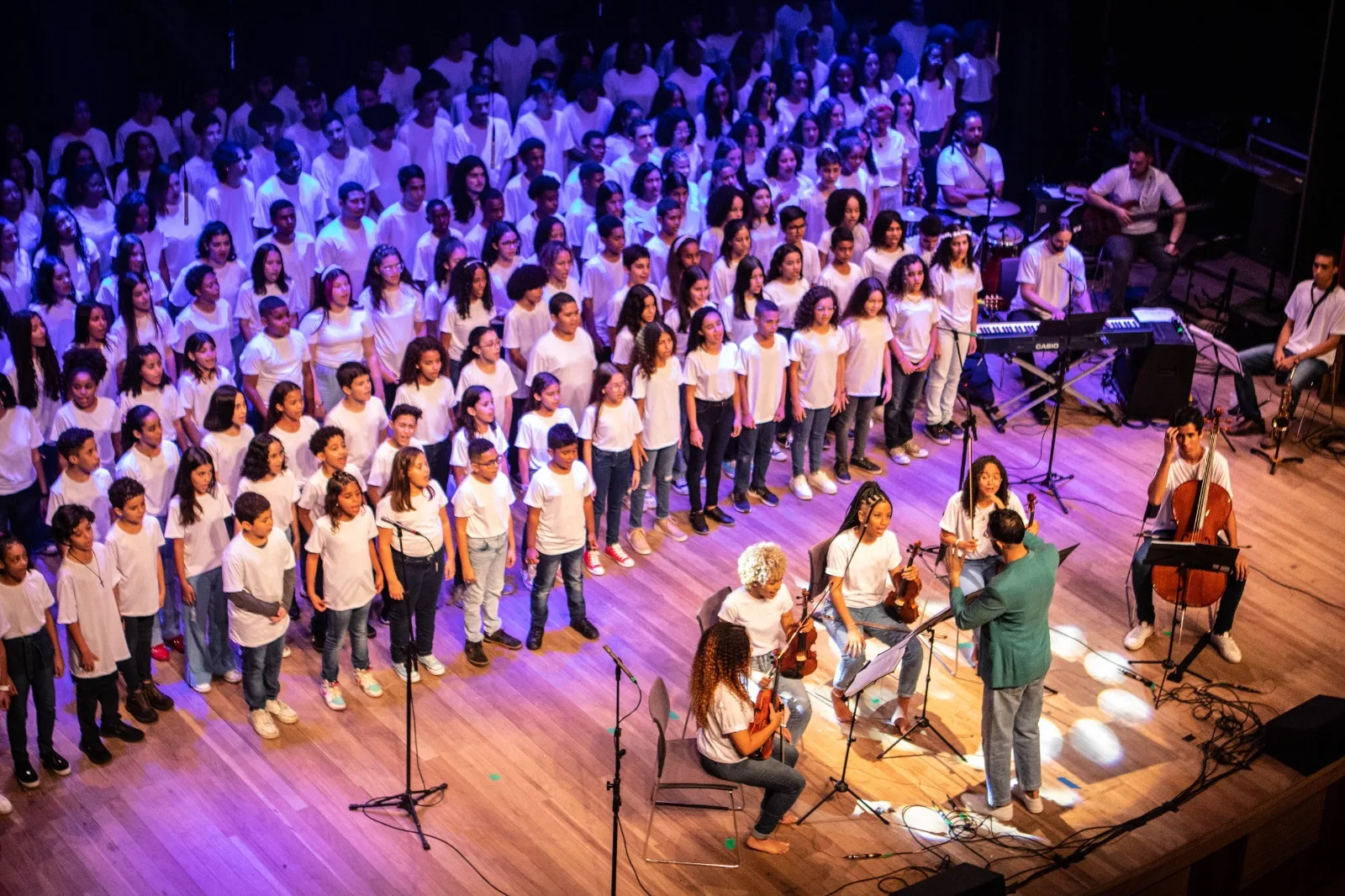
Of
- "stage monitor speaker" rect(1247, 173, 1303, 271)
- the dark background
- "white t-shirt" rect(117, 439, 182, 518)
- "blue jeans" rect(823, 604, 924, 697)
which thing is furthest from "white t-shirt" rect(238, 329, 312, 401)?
"stage monitor speaker" rect(1247, 173, 1303, 271)

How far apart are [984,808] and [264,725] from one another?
Answer: 3.29m

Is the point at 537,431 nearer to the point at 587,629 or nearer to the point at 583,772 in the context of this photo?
the point at 587,629

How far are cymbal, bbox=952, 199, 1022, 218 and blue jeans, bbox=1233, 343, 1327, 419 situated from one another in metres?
1.98

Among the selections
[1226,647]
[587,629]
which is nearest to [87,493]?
[587,629]

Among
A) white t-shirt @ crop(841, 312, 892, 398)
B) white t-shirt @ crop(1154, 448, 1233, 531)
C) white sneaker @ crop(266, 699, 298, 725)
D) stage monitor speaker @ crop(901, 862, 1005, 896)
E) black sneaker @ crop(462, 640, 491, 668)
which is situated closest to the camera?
→ stage monitor speaker @ crop(901, 862, 1005, 896)

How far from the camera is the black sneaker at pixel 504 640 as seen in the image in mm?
7688

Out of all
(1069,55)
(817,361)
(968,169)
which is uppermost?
(1069,55)

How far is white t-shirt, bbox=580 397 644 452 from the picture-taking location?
26.3ft

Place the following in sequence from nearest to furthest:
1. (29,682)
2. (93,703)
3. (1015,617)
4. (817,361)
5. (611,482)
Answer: (1015,617)
(29,682)
(93,703)
(611,482)
(817,361)

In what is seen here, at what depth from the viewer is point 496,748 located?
6.95m

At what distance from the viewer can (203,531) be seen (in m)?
6.99

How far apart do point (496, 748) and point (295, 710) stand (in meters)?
1.00

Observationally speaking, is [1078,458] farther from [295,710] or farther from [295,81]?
[295,81]

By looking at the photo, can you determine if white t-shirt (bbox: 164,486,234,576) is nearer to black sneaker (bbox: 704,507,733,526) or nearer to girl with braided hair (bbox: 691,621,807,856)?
girl with braided hair (bbox: 691,621,807,856)
